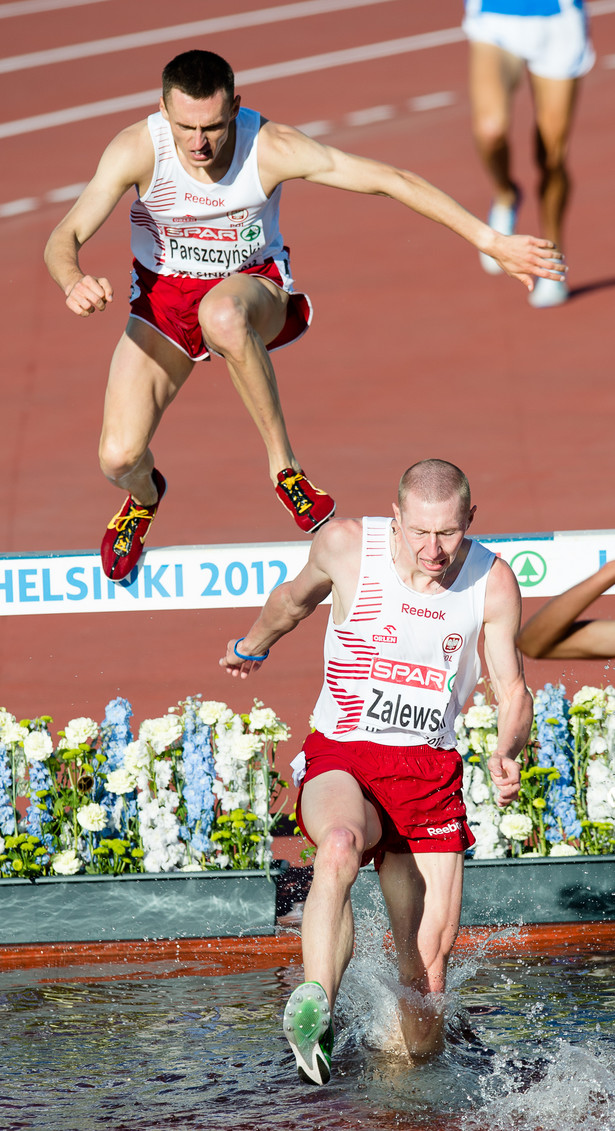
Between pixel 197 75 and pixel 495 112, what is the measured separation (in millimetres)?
10945

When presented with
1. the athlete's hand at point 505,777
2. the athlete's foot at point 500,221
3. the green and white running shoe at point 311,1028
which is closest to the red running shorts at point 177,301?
the athlete's hand at point 505,777

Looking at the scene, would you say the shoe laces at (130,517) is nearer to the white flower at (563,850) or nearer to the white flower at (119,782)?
the white flower at (119,782)

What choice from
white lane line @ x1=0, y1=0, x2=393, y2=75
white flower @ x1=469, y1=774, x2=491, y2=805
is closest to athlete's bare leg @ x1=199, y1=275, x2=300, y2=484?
white flower @ x1=469, y1=774, x2=491, y2=805

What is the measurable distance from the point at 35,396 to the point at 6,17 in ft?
35.3

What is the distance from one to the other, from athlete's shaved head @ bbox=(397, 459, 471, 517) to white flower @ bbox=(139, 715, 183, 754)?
5.29ft

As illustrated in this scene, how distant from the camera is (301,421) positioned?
11547 mm

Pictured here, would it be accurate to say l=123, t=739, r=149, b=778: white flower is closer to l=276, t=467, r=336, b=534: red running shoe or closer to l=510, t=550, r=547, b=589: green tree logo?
l=276, t=467, r=336, b=534: red running shoe

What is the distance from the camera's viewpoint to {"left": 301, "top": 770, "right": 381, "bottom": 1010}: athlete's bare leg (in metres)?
3.50

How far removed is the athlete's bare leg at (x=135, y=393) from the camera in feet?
17.5

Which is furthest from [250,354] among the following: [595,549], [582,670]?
[582,670]

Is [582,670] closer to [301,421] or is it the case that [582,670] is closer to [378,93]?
[301,421]


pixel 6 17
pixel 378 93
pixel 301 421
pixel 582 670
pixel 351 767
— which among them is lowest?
pixel 351 767

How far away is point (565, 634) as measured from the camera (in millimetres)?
3518

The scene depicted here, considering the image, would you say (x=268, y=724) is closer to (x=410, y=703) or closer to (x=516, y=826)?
(x=516, y=826)
